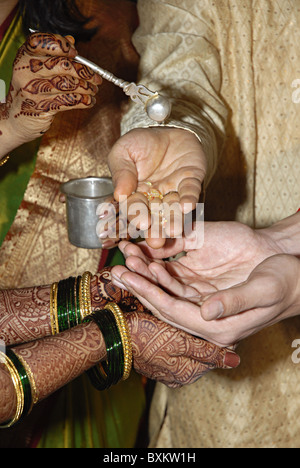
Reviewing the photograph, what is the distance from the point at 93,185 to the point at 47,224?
0.70 feet

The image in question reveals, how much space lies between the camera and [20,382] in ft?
2.78

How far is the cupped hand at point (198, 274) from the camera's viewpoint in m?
0.87

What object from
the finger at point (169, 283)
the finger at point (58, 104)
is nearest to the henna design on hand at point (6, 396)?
the finger at point (169, 283)

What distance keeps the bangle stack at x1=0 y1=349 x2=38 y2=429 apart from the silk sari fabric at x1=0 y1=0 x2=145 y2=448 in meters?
0.62

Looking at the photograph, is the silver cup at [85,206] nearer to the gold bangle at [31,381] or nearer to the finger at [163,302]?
the finger at [163,302]

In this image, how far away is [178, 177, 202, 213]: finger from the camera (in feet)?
2.87

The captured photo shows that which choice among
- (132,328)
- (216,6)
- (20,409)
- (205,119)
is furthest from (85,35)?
(20,409)

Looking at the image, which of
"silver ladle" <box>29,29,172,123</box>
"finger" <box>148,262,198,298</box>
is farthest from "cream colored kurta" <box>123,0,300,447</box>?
"finger" <box>148,262,198,298</box>

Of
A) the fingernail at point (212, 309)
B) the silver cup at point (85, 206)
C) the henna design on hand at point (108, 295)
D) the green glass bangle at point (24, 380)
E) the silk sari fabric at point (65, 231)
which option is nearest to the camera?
the fingernail at point (212, 309)

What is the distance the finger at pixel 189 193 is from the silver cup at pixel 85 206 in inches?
11.8

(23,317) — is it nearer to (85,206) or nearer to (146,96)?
(85,206)

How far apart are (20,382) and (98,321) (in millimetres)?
179

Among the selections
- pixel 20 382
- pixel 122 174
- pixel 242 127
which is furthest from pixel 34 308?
pixel 242 127
